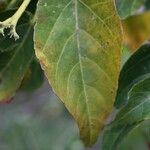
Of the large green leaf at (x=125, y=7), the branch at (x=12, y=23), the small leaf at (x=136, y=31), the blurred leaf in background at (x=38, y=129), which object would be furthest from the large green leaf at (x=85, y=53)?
the blurred leaf in background at (x=38, y=129)

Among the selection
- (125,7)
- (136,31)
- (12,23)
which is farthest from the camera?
(136,31)

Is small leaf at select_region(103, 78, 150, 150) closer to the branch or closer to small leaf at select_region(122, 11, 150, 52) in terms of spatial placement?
the branch

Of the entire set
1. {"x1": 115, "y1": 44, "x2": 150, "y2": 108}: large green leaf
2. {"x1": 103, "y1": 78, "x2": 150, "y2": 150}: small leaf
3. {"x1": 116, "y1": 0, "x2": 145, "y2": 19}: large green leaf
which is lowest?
{"x1": 115, "y1": 44, "x2": 150, "y2": 108}: large green leaf

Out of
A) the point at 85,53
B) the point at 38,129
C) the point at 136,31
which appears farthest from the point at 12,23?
the point at 38,129

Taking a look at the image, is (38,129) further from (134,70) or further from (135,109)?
(135,109)

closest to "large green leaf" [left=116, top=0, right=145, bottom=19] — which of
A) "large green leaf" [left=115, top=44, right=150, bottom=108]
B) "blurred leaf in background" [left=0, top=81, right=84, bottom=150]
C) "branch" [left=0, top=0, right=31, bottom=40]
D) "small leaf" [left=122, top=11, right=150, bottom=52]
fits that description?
"large green leaf" [left=115, top=44, right=150, bottom=108]

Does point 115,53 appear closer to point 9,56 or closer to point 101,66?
point 101,66
